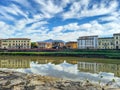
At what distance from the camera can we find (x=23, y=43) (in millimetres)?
121062

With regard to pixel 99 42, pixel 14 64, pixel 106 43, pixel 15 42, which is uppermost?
pixel 15 42

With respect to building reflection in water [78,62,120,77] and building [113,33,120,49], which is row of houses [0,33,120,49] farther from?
building reflection in water [78,62,120,77]

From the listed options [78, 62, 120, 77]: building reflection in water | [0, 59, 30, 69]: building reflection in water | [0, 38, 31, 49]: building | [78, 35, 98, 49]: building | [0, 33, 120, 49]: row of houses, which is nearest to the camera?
[78, 62, 120, 77]: building reflection in water

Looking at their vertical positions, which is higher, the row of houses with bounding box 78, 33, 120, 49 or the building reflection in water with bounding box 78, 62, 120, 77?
the row of houses with bounding box 78, 33, 120, 49

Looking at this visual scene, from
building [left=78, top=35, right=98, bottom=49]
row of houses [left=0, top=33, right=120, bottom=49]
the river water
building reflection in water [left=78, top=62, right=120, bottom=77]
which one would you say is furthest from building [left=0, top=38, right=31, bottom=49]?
building reflection in water [left=78, top=62, right=120, bottom=77]

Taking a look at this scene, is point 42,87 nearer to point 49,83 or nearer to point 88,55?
point 49,83

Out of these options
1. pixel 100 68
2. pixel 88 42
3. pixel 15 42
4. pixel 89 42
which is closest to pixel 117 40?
pixel 89 42

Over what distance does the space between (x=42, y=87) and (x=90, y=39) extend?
97.4m

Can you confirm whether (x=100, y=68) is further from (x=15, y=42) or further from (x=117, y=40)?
(x=15, y=42)

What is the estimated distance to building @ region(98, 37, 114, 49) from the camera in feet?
328

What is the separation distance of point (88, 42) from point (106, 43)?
9454mm

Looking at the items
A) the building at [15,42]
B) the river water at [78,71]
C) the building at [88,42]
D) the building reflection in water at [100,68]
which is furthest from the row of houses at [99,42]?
the building reflection in water at [100,68]

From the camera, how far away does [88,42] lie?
10725 centimetres

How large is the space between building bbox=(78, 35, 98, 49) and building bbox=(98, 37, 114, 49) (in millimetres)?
2128
